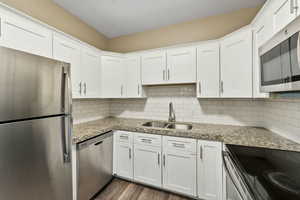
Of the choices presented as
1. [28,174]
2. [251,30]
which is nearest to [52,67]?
[28,174]

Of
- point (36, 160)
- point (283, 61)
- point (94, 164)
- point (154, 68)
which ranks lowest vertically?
point (94, 164)

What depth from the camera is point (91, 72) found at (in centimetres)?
218

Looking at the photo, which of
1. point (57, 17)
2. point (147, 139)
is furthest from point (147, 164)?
point (57, 17)

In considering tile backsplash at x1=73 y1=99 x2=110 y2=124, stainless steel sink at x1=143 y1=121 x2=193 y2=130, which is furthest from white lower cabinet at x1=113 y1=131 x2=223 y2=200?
tile backsplash at x1=73 y1=99 x2=110 y2=124

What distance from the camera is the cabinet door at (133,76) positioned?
2.43 m

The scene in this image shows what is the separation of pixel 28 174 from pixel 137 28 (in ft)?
8.57

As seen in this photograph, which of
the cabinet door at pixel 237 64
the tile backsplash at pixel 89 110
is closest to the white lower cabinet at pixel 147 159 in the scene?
the tile backsplash at pixel 89 110

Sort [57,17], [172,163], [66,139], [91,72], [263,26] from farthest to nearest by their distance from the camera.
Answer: [91,72] < [57,17] < [172,163] < [263,26] < [66,139]

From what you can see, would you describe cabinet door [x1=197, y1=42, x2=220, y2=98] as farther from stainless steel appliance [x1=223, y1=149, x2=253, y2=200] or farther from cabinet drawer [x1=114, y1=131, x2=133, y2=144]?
cabinet drawer [x1=114, y1=131, x2=133, y2=144]

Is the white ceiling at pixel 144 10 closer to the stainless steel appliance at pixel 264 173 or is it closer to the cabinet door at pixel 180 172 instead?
the stainless steel appliance at pixel 264 173

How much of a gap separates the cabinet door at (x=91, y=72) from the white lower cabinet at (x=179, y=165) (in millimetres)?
1386

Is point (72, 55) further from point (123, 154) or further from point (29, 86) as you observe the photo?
point (123, 154)

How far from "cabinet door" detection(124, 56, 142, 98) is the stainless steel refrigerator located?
132 cm

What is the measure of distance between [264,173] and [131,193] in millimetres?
1684
